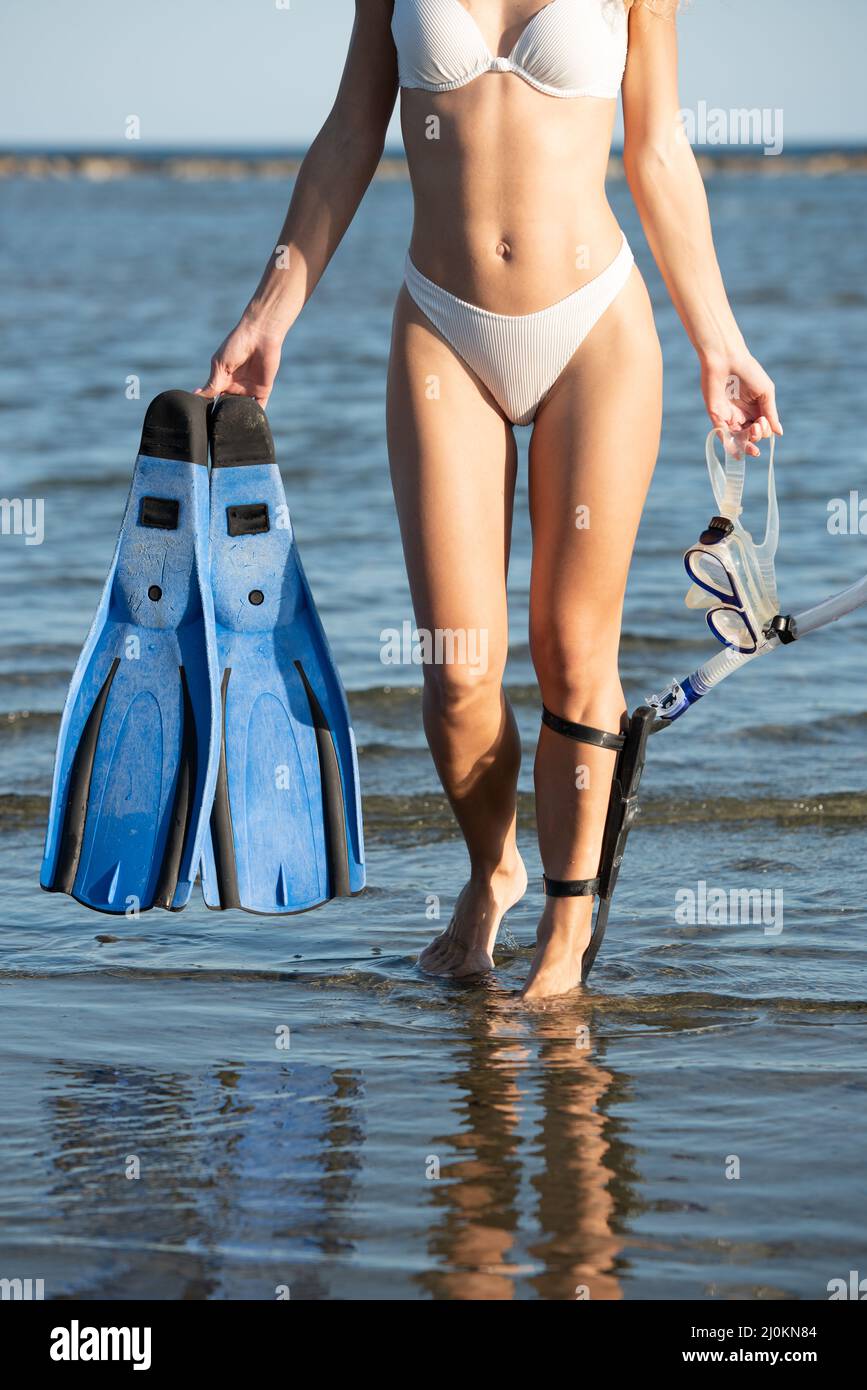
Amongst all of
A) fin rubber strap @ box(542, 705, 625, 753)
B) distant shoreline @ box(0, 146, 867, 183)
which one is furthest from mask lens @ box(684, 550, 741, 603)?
distant shoreline @ box(0, 146, 867, 183)

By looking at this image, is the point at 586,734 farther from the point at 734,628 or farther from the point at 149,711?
the point at 149,711

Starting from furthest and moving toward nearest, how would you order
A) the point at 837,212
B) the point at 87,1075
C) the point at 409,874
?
the point at 837,212 < the point at 409,874 < the point at 87,1075

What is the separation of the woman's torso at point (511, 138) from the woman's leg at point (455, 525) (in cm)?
17

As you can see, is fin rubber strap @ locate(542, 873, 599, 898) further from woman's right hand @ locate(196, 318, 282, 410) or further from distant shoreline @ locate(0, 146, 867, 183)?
distant shoreline @ locate(0, 146, 867, 183)

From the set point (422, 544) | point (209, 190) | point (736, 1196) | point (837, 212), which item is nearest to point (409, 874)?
point (422, 544)

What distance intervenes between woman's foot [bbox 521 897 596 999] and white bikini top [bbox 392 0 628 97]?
1.53 meters

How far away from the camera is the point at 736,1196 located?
2.49 meters

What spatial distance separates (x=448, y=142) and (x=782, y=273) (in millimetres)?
23487

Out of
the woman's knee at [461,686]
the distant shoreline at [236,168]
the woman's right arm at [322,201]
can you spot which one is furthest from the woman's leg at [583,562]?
the distant shoreline at [236,168]

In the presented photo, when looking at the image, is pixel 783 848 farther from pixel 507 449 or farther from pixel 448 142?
pixel 448 142

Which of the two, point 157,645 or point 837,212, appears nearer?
point 157,645

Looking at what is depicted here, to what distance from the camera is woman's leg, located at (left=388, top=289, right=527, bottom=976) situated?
312cm

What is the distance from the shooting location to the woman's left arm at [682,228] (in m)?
3.10

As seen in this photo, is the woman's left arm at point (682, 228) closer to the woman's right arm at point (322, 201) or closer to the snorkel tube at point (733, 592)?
the snorkel tube at point (733, 592)
